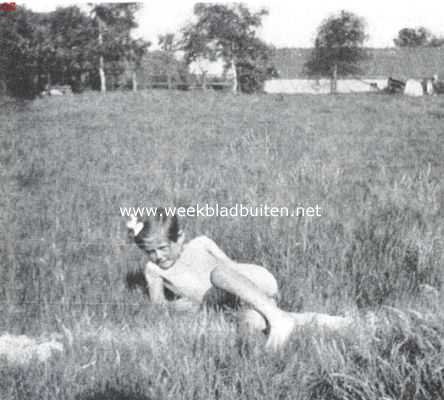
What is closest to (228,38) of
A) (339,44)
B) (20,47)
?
(339,44)

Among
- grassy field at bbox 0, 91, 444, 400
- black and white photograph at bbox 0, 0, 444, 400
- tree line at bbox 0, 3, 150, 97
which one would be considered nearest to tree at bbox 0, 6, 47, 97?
tree line at bbox 0, 3, 150, 97

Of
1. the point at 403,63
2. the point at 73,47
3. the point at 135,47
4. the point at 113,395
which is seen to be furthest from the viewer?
the point at 403,63

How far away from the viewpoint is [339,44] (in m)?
27.3

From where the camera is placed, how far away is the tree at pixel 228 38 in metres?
33.9

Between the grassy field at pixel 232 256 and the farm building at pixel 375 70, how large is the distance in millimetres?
33201

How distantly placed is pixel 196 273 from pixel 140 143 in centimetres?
634

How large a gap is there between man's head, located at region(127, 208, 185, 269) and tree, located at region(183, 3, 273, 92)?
30.3m

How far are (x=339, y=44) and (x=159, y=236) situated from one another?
2658 centimetres

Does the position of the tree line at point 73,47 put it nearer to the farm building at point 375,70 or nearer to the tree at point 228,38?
the tree at point 228,38

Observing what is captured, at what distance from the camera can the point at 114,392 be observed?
2.28 m

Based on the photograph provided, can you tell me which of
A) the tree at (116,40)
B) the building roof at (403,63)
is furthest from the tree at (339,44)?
the tree at (116,40)

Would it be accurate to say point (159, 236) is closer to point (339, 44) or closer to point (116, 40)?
point (339, 44)

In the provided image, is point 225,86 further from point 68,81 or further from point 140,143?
point 140,143

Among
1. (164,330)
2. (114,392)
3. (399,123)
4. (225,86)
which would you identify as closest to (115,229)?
(164,330)
